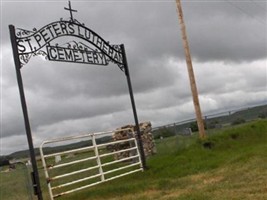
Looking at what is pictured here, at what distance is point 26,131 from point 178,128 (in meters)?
10.9

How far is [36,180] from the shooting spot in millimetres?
10031

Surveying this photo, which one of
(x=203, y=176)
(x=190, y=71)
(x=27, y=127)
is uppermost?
(x=190, y=71)

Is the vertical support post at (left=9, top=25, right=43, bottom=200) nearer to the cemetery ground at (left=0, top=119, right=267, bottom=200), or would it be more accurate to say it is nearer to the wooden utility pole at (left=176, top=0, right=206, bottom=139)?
the cemetery ground at (left=0, top=119, right=267, bottom=200)

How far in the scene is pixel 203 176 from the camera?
37.8ft

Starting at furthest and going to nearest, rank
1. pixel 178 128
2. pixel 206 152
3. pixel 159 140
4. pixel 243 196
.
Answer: pixel 159 140, pixel 178 128, pixel 206 152, pixel 243 196

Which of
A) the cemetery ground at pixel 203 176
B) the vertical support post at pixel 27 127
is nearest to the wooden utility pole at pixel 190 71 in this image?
the cemetery ground at pixel 203 176

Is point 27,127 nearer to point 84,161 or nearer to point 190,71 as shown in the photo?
point 84,161

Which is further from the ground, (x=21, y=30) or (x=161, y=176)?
(x=21, y=30)

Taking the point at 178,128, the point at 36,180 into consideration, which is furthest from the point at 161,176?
the point at 178,128

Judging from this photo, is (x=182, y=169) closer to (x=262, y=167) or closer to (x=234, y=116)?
(x=262, y=167)

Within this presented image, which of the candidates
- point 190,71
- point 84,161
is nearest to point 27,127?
point 84,161

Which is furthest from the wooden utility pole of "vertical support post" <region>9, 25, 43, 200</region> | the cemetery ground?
"vertical support post" <region>9, 25, 43, 200</region>

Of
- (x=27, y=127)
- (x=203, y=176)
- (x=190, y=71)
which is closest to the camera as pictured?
(x=27, y=127)

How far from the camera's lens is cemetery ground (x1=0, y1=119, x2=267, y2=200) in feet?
29.7
